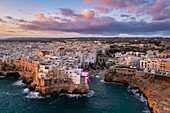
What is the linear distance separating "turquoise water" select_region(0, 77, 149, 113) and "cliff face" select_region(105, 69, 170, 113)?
6.01 ft

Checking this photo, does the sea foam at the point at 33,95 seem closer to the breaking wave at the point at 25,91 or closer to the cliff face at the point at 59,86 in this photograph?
the cliff face at the point at 59,86

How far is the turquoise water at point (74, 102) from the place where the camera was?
74.1 ft

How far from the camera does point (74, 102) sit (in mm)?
24766

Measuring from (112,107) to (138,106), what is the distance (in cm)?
389

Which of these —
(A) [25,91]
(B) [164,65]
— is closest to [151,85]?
(B) [164,65]

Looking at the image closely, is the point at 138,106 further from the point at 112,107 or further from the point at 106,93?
the point at 106,93

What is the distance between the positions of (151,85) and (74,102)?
13756mm

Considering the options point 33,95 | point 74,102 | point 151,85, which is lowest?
point 74,102

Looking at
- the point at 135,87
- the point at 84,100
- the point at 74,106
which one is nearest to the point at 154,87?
the point at 135,87

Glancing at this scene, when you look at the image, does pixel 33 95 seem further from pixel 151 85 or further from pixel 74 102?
pixel 151 85

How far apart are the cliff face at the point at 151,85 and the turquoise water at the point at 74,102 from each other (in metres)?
1.83

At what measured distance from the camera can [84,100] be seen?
25.6 meters

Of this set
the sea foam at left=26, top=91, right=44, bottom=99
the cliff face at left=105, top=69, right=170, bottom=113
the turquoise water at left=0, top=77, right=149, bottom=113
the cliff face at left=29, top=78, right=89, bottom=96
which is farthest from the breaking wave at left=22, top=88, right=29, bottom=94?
the cliff face at left=105, top=69, right=170, bottom=113

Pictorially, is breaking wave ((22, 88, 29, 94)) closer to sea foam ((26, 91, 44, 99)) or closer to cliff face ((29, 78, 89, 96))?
sea foam ((26, 91, 44, 99))
